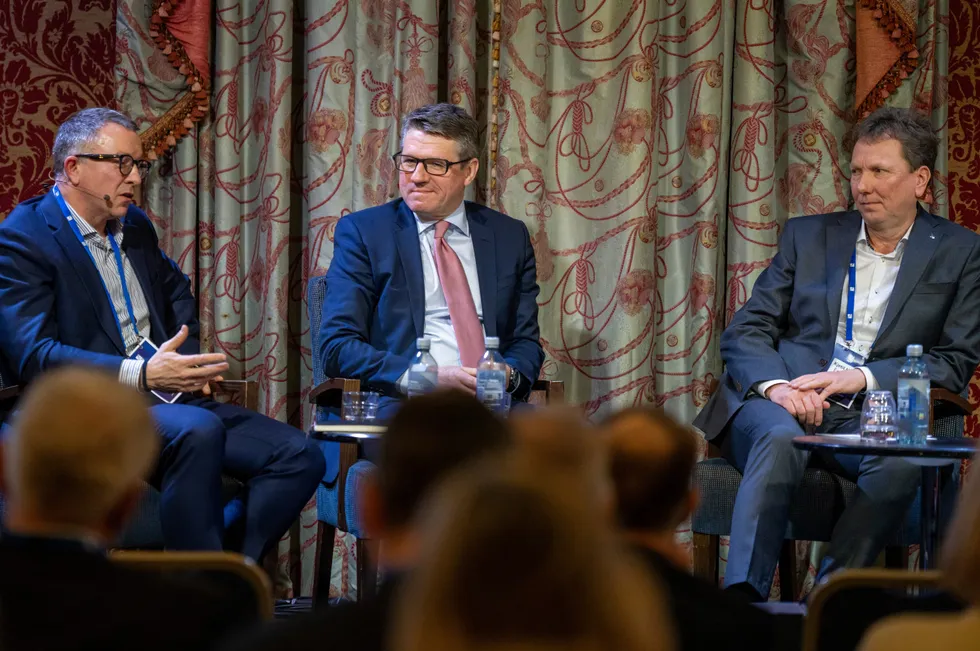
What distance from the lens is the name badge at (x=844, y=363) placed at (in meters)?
3.82

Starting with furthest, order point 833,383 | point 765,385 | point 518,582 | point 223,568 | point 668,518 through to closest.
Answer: point 765,385 → point 833,383 → point 223,568 → point 668,518 → point 518,582

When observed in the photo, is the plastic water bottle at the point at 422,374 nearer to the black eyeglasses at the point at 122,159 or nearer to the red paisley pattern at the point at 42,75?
the black eyeglasses at the point at 122,159

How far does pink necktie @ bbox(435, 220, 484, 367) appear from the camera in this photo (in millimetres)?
3967

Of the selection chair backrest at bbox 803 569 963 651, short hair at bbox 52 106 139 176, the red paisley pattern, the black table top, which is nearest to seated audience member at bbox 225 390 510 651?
chair backrest at bbox 803 569 963 651

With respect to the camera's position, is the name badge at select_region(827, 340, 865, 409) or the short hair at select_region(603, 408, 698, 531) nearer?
the short hair at select_region(603, 408, 698, 531)

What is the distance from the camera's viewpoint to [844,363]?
3926 mm

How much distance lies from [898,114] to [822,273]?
1.99ft

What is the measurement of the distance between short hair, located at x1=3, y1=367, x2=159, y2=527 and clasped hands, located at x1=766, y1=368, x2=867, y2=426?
2.60m

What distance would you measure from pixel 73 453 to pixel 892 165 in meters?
3.22

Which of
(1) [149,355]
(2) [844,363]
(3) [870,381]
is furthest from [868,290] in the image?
(1) [149,355]

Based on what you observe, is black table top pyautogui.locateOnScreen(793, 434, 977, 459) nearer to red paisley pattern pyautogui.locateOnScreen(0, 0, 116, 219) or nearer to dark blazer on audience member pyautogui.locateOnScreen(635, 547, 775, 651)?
dark blazer on audience member pyautogui.locateOnScreen(635, 547, 775, 651)

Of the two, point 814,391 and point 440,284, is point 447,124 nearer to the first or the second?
point 440,284

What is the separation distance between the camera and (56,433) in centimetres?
144

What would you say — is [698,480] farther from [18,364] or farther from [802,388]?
[18,364]
